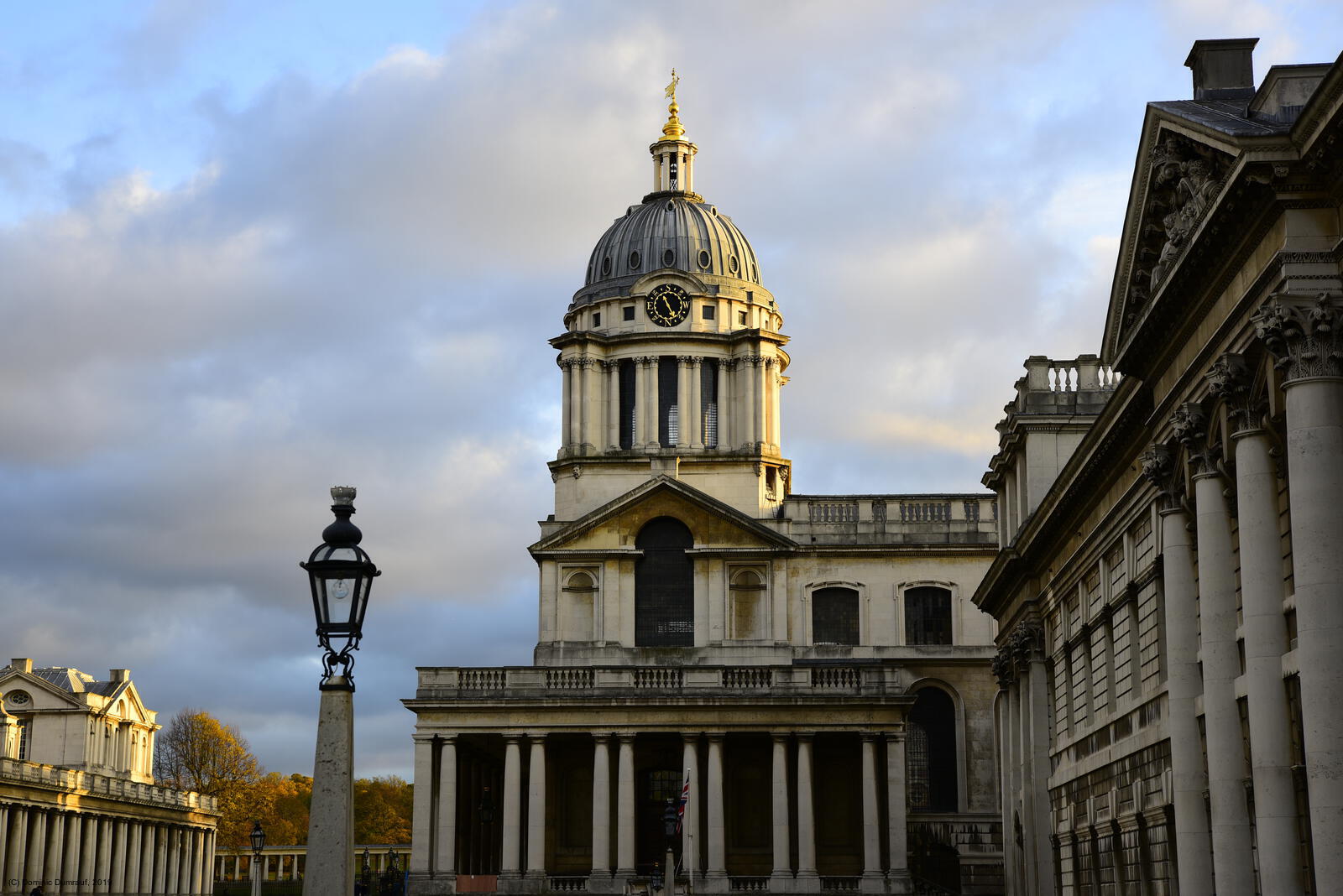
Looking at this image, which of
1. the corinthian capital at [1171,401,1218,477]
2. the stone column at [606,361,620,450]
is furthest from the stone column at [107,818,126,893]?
the corinthian capital at [1171,401,1218,477]

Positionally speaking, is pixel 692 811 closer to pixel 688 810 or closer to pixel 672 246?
pixel 688 810

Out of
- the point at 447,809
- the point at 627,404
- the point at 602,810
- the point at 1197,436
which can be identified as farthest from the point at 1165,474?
the point at 627,404

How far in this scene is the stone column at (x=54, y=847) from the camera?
336ft

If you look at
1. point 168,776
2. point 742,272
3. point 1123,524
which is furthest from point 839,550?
point 168,776

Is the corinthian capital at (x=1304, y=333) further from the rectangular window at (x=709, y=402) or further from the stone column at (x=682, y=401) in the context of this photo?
the rectangular window at (x=709, y=402)

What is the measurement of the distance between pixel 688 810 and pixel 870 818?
6251mm

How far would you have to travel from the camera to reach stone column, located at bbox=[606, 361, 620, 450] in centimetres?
8381

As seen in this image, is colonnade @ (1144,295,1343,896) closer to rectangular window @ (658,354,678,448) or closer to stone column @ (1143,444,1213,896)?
stone column @ (1143,444,1213,896)

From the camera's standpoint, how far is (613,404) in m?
84.2

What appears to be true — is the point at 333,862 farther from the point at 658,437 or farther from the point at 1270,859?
the point at 658,437

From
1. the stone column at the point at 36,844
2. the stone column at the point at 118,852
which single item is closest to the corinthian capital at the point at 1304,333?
the stone column at the point at 36,844

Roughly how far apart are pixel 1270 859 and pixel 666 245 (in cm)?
6534

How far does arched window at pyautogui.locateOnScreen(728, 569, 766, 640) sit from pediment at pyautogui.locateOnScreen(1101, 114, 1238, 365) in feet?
144

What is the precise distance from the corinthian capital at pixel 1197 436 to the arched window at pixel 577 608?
4893cm
